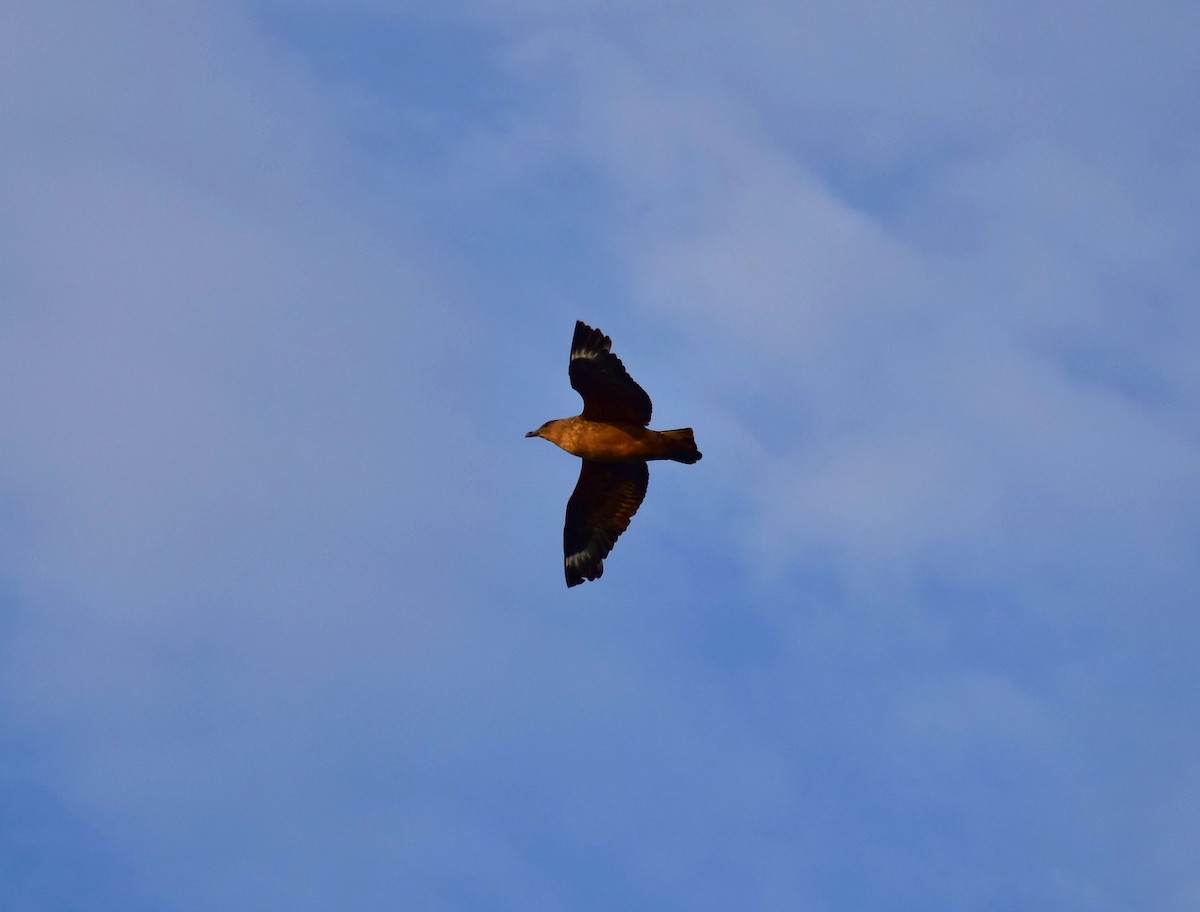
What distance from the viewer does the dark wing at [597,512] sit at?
897 inches

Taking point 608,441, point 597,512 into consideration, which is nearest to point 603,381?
point 608,441

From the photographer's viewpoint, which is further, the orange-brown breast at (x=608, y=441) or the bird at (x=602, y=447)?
the orange-brown breast at (x=608, y=441)

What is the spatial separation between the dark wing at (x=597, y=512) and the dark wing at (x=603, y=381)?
104 cm

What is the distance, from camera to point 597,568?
23234 mm

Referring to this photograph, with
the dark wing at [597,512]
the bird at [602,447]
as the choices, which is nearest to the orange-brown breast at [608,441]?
the bird at [602,447]

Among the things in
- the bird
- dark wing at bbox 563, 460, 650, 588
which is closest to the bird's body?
the bird

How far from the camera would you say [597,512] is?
75.8 feet

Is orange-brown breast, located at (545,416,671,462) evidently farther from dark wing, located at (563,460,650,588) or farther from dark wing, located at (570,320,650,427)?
dark wing, located at (563,460,650,588)

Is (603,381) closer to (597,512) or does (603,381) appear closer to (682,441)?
(682,441)

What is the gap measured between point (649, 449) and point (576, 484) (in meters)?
1.71

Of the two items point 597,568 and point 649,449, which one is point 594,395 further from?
point 597,568

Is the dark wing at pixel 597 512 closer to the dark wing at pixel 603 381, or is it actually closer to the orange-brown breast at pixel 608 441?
the orange-brown breast at pixel 608 441

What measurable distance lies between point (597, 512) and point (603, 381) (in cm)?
243

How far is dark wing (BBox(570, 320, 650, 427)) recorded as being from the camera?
69.8 feet
